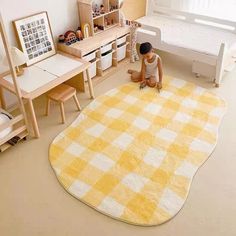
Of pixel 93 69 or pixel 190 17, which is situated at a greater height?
pixel 190 17

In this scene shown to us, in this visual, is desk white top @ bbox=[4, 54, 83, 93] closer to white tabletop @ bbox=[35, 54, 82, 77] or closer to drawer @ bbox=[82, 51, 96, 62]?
white tabletop @ bbox=[35, 54, 82, 77]

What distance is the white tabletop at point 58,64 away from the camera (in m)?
2.74

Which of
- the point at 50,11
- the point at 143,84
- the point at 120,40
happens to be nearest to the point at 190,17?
the point at 120,40

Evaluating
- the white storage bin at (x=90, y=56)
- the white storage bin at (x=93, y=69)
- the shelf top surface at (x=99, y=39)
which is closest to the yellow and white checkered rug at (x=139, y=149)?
the white storage bin at (x=93, y=69)

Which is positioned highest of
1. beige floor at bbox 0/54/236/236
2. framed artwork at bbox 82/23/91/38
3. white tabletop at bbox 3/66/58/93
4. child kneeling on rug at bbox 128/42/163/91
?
framed artwork at bbox 82/23/91/38

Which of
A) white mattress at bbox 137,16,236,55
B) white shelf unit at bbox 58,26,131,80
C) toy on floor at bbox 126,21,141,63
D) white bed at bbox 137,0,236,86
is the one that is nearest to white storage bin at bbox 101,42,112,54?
white shelf unit at bbox 58,26,131,80

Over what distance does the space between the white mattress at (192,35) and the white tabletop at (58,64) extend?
1.22m

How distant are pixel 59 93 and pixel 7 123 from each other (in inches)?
23.5

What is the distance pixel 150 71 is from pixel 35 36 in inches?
49.7

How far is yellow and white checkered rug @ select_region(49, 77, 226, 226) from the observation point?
2.09 metres

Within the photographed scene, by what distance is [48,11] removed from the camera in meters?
2.92

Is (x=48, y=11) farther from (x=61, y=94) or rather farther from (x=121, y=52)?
(x=121, y=52)

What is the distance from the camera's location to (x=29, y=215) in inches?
79.7

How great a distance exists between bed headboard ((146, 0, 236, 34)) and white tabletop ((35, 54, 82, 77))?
1706 mm
